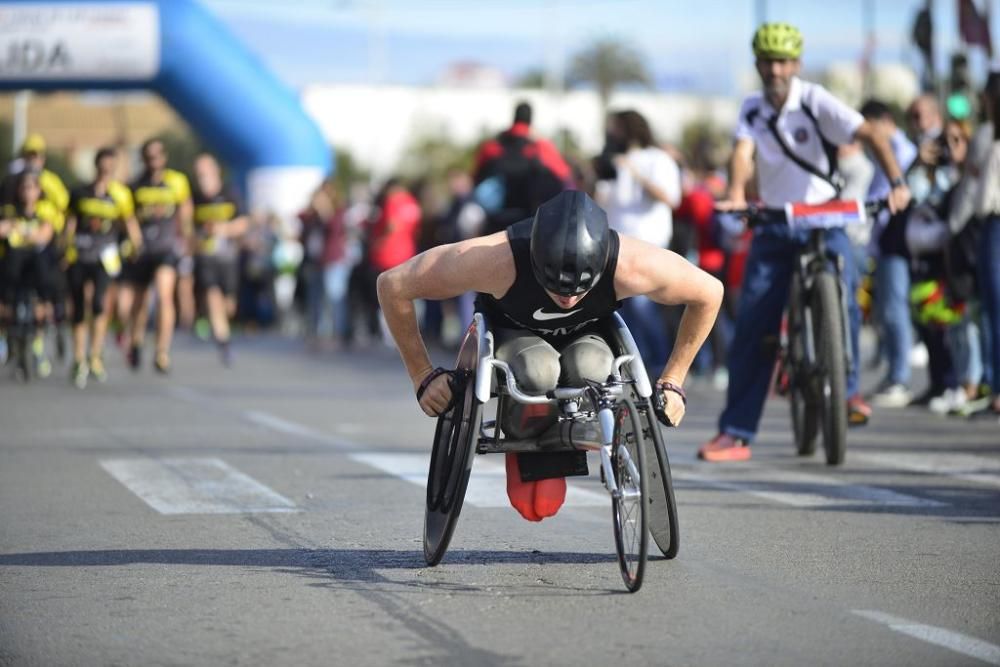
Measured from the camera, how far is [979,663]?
530 cm

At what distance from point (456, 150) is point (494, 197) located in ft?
216

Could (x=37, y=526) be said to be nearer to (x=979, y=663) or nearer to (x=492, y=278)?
(x=492, y=278)

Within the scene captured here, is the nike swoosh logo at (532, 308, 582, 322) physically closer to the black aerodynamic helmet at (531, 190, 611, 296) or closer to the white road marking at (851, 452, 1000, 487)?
the black aerodynamic helmet at (531, 190, 611, 296)

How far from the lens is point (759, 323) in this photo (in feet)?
34.6

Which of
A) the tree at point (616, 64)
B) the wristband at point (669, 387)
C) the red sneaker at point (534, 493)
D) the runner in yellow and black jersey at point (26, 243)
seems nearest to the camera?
the wristband at point (669, 387)

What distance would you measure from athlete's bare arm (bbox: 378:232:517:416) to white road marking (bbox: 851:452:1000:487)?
12.9ft

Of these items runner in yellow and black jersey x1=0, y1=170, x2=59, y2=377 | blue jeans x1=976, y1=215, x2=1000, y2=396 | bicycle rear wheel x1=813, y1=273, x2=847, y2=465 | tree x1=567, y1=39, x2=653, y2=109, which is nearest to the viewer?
bicycle rear wheel x1=813, y1=273, x2=847, y2=465

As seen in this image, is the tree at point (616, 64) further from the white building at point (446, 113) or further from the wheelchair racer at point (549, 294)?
the wheelchair racer at point (549, 294)

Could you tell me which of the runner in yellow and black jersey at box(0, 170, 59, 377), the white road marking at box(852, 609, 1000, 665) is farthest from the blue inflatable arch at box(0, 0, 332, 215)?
the white road marking at box(852, 609, 1000, 665)

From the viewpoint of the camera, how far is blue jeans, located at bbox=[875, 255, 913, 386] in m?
14.3

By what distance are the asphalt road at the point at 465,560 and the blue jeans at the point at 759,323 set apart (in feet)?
1.22

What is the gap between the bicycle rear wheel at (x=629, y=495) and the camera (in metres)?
6.08

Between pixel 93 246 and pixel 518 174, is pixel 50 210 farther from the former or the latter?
pixel 518 174

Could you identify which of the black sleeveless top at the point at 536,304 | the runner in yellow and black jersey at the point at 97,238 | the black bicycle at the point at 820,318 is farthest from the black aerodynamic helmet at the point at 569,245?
the runner in yellow and black jersey at the point at 97,238
